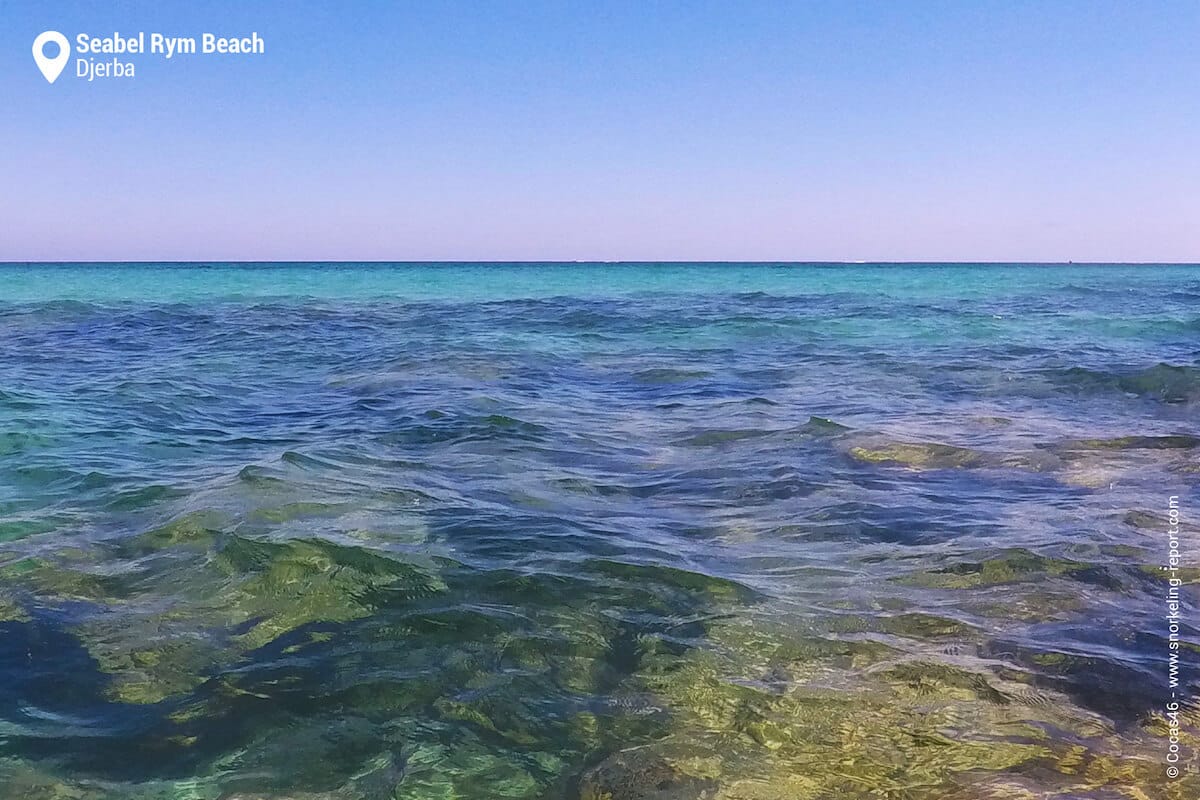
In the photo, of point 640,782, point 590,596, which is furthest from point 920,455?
point 640,782

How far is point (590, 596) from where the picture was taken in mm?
5566

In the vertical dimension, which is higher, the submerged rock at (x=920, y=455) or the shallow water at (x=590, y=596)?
the submerged rock at (x=920, y=455)

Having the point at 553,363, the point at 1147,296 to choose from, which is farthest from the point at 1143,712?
the point at 1147,296

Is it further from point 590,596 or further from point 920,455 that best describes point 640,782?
point 920,455

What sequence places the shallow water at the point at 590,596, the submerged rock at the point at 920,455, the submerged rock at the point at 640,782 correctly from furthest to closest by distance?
the submerged rock at the point at 920,455 < the shallow water at the point at 590,596 < the submerged rock at the point at 640,782

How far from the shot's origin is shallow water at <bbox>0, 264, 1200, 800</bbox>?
154 inches

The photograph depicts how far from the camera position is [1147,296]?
42312mm

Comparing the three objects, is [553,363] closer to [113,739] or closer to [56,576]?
[56,576]

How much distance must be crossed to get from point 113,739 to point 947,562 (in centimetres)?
492

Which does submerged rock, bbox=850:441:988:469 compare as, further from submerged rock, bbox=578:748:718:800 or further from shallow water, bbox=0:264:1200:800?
submerged rock, bbox=578:748:718:800

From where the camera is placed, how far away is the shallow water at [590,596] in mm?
3904

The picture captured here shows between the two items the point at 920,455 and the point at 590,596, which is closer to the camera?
the point at 590,596

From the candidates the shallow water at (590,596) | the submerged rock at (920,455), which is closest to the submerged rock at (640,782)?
the shallow water at (590,596)

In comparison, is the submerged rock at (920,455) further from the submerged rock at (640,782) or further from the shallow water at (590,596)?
the submerged rock at (640,782)
